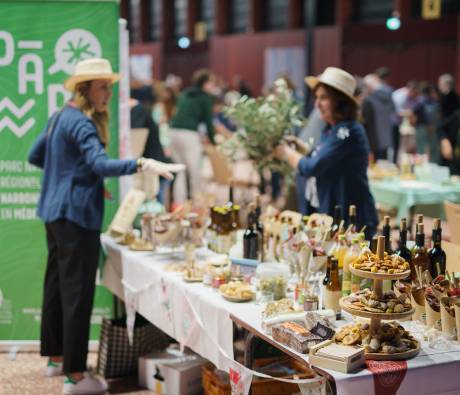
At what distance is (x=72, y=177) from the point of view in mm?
4199

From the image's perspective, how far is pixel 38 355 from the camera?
505 centimetres

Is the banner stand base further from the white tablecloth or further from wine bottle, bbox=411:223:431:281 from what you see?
wine bottle, bbox=411:223:431:281

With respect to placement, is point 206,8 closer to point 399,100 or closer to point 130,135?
point 399,100

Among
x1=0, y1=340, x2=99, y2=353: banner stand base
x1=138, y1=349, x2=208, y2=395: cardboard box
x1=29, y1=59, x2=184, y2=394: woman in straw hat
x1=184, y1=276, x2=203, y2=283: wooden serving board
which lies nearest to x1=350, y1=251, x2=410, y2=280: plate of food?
x1=184, y1=276, x2=203, y2=283: wooden serving board

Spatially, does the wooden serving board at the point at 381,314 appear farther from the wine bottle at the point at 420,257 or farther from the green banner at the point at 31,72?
the green banner at the point at 31,72

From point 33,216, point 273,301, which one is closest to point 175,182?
point 33,216

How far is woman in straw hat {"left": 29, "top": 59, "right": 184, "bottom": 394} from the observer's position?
4.18 meters

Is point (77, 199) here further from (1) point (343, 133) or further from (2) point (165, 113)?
(2) point (165, 113)

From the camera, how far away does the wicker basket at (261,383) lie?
3695 mm

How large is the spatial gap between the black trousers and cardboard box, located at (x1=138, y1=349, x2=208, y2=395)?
0.34 m

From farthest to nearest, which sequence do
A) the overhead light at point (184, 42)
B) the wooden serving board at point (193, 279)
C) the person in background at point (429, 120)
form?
the overhead light at point (184, 42), the person in background at point (429, 120), the wooden serving board at point (193, 279)

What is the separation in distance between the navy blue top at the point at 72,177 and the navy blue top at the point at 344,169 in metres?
1.16

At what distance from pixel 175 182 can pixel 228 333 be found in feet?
21.5

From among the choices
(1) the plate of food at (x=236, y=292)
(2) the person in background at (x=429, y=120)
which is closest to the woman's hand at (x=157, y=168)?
(1) the plate of food at (x=236, y=292)
